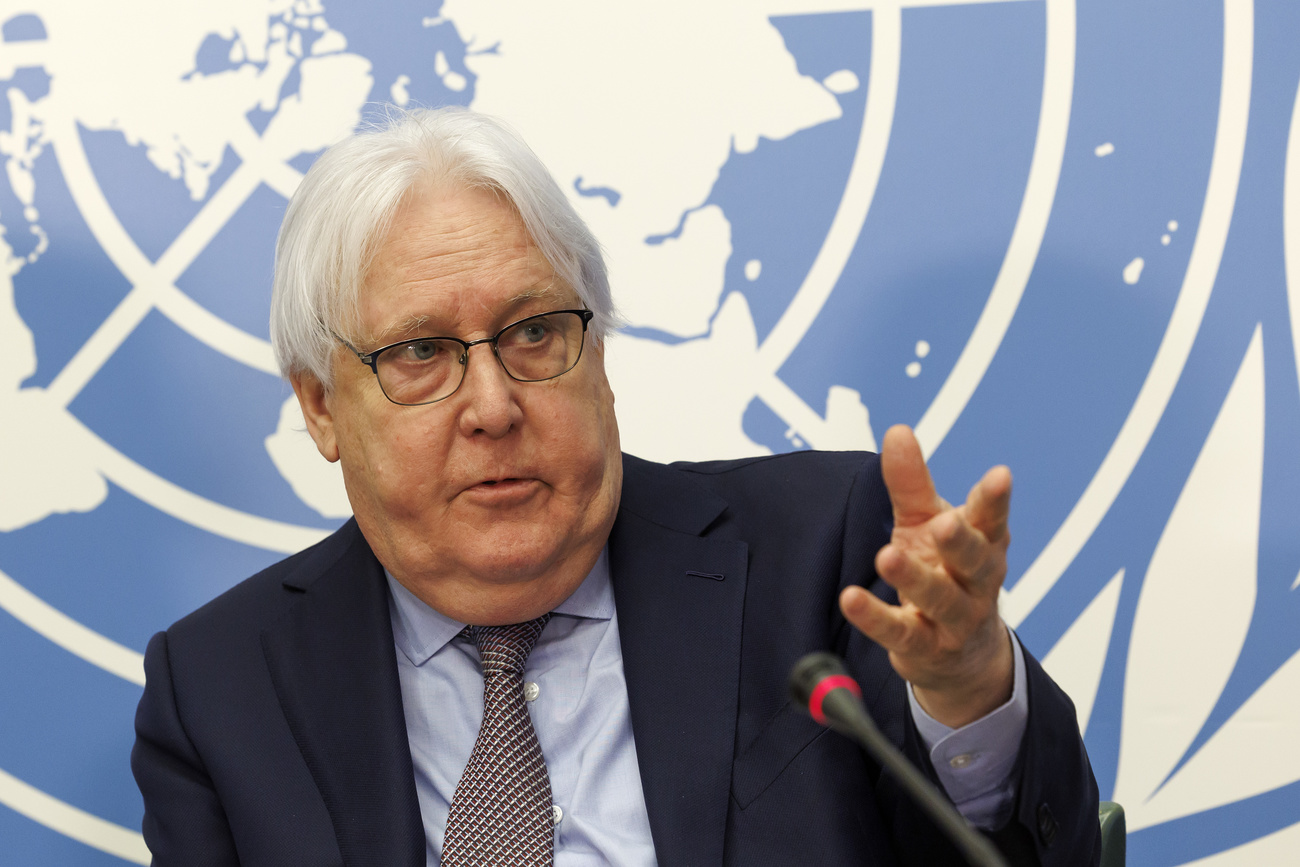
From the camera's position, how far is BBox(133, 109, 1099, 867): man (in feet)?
5.19

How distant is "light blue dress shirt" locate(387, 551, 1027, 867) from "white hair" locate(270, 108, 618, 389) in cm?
43

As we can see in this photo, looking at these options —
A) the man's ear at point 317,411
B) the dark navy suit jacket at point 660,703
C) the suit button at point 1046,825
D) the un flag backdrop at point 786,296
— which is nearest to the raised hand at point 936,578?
the suit button at point 1046,825

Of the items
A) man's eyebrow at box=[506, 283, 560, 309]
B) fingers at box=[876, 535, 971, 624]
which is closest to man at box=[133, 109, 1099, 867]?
man's eyebrow at box=[506, 283, 560, 309]

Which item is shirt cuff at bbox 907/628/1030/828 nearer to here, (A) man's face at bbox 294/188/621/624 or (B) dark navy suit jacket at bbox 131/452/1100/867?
(B) dark navy suit jacket at bbox 131/452/1100/867

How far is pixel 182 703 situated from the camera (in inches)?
67.1

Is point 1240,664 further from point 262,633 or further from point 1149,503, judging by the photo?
point 262,633

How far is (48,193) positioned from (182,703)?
125cm

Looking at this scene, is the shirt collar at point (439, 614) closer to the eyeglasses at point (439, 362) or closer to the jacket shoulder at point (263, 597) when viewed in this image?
the jacket shoulder at point (263, 597)

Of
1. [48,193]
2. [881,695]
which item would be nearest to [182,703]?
[881,695]

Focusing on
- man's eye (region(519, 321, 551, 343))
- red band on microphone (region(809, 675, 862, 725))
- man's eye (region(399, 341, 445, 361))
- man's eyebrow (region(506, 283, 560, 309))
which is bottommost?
red band on microphone (region(809, 675, 862, 725))

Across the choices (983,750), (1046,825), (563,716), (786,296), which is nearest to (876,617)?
(983,750)

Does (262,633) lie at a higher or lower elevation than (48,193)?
lower

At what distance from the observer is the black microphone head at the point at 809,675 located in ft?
3.23

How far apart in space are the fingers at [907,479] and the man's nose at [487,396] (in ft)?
2.00
